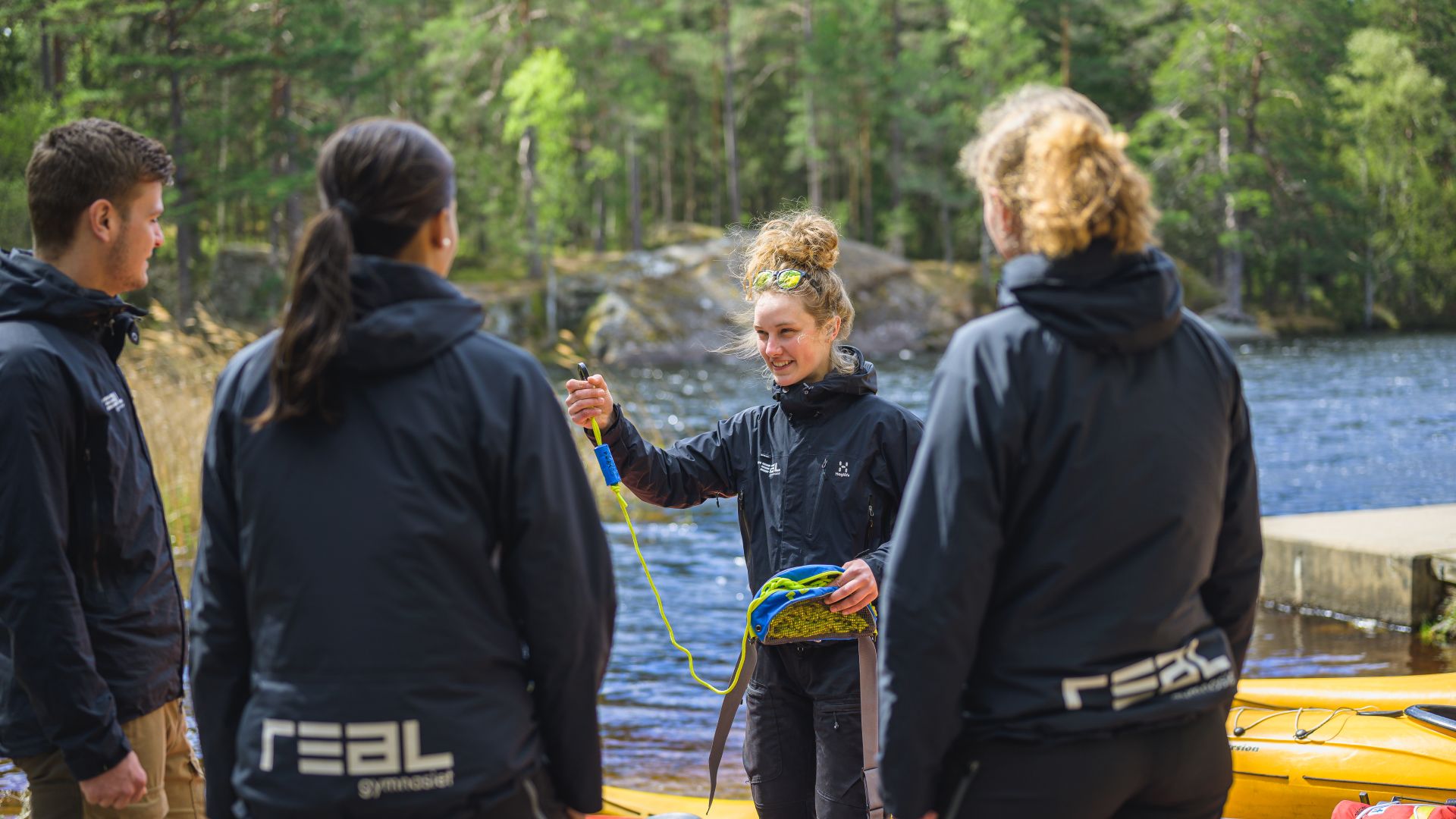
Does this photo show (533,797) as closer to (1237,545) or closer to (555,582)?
(555,582)

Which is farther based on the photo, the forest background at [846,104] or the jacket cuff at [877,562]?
the forest background at [846,104]

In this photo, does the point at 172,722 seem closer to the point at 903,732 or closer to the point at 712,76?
the point at 903,732

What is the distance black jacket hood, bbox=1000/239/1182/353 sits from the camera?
1736mm

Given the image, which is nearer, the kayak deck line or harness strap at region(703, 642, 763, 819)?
harness strap at region(703, 642, 763, 819)

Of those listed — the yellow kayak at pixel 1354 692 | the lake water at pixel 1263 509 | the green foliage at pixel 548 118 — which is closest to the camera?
the yellow kayak at pixel 1354 692

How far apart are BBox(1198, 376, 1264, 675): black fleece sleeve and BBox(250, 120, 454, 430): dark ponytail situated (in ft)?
4.16

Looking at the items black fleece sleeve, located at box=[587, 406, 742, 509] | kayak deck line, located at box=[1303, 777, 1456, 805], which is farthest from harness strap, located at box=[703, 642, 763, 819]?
kayak deck line, located at box=[1303, 777, 1456, 805]

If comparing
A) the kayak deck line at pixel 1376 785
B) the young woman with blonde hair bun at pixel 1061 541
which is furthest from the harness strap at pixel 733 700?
the kayak deck line at pixel 1376 785

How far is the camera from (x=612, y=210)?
153 ft

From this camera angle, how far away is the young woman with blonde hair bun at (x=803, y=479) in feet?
9.07

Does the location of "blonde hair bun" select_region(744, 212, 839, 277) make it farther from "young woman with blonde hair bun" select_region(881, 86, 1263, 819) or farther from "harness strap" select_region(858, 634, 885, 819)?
"young woman with blonde hair bun" select_region(881, 86, 1263, 819)

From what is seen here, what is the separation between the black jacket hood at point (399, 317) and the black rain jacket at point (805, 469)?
1292 millimetres

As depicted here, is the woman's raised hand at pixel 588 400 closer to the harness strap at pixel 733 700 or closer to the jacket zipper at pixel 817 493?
the jacket zipper at pixel 817 493

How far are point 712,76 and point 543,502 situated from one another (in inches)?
1712
